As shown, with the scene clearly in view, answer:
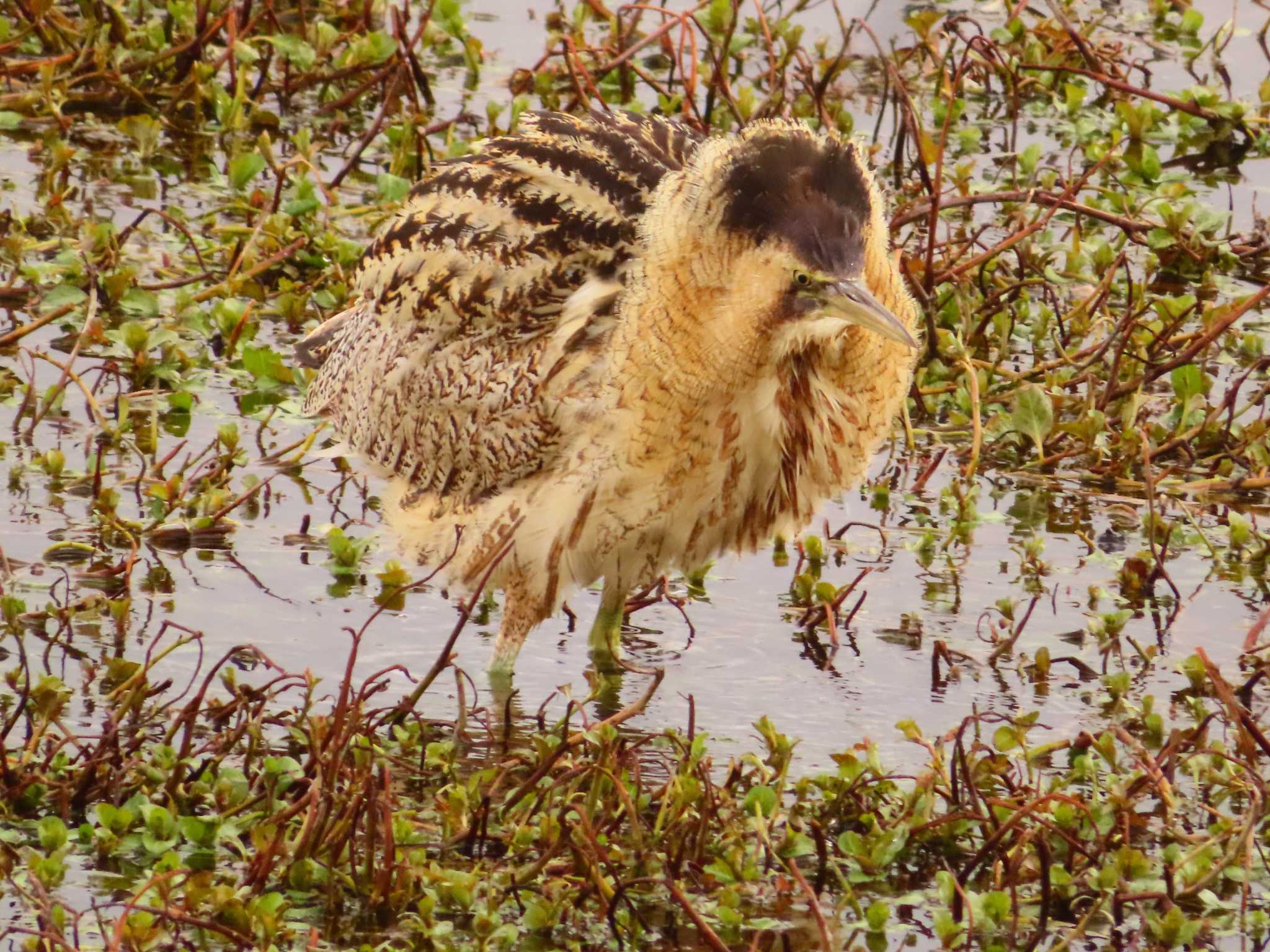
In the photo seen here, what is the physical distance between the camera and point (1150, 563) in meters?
5.74

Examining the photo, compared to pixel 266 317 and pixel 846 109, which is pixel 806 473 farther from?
pixel 846 109

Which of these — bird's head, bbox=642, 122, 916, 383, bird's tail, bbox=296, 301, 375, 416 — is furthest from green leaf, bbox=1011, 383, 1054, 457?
bird's tail, bbox=296, 301, 375, 416

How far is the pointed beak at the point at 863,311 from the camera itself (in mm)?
4340

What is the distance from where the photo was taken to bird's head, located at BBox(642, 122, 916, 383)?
14.6 feet

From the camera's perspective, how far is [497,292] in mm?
4992

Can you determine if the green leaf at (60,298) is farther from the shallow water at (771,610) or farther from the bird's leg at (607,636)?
the bird's leg at (607,636)

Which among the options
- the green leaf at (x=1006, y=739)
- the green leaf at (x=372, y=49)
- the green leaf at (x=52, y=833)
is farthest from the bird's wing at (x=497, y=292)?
the green leaf at (x=372, y=49)

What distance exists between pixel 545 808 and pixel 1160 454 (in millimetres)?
2693

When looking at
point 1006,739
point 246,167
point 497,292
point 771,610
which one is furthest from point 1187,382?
point 246,167

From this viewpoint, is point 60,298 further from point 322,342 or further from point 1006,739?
point 1006,739

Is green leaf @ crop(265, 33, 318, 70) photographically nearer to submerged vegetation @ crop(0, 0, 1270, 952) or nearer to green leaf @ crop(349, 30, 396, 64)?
submerged vegetation @ crop(0, 0, 1270, 952)

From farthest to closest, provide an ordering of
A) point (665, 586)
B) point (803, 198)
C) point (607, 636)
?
point (665, 586) → point (607, 636) → point (803, 198)

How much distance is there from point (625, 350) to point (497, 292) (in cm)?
43

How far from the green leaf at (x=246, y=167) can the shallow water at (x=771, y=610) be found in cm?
102
